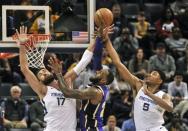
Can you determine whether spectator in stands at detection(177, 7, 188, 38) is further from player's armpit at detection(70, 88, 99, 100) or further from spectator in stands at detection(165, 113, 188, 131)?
player's armpit at detection(70, 88, 99, 100)

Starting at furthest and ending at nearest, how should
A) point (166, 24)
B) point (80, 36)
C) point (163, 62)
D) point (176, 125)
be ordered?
point (166, 24), point (163, 62), point (176, 125), point (80, 36)

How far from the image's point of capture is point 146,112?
32.7ft

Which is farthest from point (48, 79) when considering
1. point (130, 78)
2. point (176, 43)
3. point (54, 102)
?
point (176, 43)

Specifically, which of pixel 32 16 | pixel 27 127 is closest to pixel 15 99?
pixel 27 127

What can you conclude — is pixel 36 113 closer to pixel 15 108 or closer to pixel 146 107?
pixel 15 108

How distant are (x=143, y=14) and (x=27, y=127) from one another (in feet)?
13.9

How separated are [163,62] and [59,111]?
5.73 metres

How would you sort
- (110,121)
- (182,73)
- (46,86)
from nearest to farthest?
(46,86) < (110,121) < (182,73)

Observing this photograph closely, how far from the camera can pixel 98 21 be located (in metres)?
9.68

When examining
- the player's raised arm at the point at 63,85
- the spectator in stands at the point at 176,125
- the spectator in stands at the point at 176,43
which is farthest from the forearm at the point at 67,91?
the spectator in stands at the point at 176,43

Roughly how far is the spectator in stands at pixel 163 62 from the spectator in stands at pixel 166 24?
1.09 m

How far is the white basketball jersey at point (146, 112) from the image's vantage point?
9.96 meters

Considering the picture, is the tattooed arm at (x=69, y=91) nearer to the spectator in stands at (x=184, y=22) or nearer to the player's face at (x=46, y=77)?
the player's face at (x=46, y=77)

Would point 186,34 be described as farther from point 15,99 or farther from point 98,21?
point 98,21
